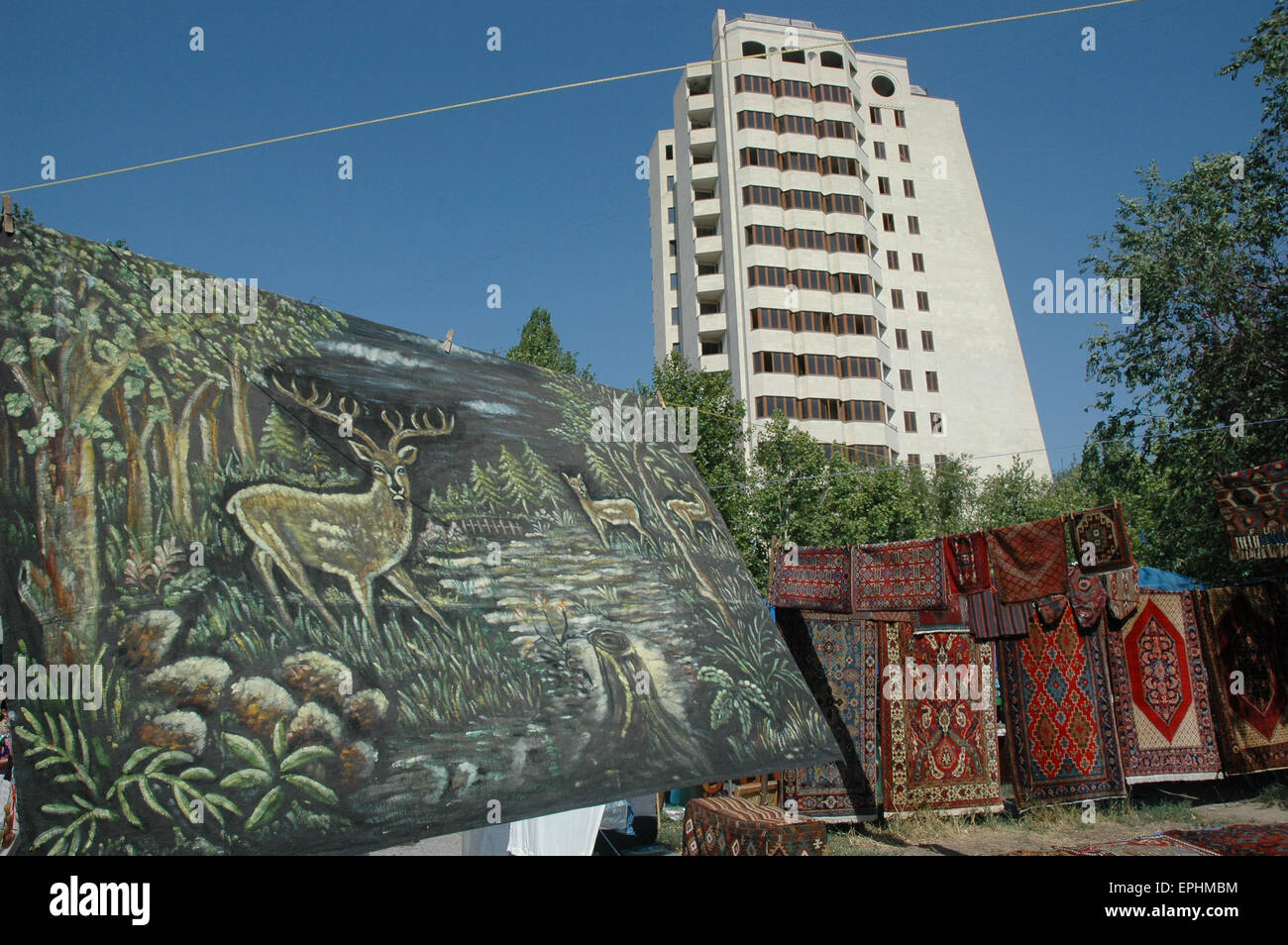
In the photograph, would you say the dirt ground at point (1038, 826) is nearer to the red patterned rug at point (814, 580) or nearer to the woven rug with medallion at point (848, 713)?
the woven rug with medallion at point (848, 713)

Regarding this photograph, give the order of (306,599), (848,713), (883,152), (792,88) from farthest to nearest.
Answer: (883,152) → (792,88) → (848,713) → (306,599)

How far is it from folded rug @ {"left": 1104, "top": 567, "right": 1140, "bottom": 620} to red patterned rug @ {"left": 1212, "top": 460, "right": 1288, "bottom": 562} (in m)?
1.11

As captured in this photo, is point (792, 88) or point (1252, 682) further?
point (792, 88)

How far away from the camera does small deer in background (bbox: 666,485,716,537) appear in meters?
7.19

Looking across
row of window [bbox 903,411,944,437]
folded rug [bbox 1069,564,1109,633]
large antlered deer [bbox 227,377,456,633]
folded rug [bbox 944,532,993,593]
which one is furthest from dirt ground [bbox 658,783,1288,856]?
row of window [bbox 903,411,944,437]

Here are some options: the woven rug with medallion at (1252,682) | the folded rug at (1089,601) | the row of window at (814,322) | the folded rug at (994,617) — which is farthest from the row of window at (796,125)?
the woven rug with medallion at (1252,682)

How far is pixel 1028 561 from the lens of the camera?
9.67m

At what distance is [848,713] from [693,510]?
13.4 ft

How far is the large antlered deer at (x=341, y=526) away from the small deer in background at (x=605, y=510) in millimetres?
1464

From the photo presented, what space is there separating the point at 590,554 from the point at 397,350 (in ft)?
6.58

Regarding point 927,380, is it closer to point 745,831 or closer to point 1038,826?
point 1038,826

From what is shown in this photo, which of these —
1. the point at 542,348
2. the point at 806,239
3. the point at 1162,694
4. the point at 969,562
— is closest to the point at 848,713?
the point at 969,562
